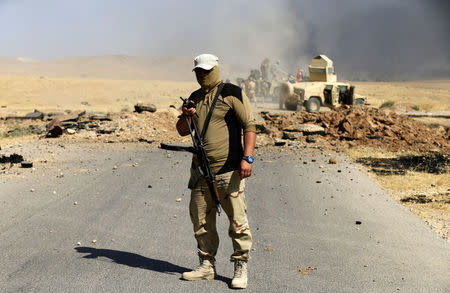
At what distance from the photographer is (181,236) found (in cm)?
643

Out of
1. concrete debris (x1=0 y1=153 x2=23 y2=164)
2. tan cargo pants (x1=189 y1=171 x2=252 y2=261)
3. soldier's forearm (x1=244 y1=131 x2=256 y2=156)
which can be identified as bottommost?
concrete debris (x1=0 y1=153 x2=23 y2=164)

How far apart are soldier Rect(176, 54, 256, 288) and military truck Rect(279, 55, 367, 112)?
77.6 ft

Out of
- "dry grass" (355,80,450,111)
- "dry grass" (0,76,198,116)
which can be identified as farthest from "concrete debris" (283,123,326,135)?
"dry grass" (0,76,198,116)

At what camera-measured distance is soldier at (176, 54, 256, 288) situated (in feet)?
15.2

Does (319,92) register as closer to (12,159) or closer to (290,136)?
(290,136)

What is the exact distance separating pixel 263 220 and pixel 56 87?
51371mm

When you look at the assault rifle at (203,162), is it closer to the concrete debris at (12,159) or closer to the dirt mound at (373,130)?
the concrete debris at (12,159)

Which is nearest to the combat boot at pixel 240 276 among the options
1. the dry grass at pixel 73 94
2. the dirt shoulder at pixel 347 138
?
the dirt shoulder at pixel 347 138

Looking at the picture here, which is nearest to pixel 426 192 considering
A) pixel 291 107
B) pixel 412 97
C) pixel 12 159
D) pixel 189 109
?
pixel 189 109

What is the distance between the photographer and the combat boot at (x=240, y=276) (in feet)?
15.3

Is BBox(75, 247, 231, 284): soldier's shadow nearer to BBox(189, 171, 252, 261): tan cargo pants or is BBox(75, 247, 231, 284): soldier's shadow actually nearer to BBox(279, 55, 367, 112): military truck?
BBox(189, 171, 252, 261): tan cargo pants

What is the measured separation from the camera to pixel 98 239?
627 cm

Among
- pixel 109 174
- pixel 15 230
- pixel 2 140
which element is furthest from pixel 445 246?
pixel 2 140

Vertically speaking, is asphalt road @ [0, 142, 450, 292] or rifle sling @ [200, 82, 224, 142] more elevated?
rifle sling @ [200, 82, 224, 142]
